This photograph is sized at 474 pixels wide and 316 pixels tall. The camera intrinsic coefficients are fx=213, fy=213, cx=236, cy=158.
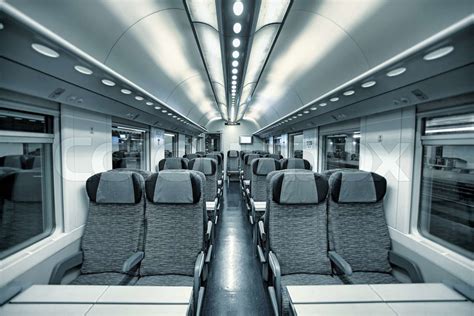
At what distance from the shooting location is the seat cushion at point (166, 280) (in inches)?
81.4

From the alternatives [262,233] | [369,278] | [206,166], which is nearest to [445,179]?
[369,278]

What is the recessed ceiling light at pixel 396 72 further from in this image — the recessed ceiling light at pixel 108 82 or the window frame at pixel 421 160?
the recessed ceiling light at pixel 108 82

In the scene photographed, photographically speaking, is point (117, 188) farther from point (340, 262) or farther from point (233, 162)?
point (233, 162)

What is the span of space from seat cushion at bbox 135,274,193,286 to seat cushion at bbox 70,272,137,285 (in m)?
0.15

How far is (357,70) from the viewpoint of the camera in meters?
2.89

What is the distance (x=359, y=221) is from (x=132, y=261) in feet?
7.94

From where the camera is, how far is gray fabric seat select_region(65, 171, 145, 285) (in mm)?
2289

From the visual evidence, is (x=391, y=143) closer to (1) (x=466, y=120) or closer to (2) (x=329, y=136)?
(1) (x=466, y=120)

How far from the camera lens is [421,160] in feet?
7.97

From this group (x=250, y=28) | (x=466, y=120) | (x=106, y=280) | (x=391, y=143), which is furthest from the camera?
(x=391, y=143)

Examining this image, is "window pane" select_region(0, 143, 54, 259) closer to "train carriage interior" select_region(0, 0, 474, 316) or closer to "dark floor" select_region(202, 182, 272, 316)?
"train carriage interior" select_region(0, 0, 474, 316)

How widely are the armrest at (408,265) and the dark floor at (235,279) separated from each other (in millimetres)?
1476

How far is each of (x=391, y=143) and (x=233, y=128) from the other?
12.4 meters

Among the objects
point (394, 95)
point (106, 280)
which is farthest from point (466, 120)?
point (106, 280)
